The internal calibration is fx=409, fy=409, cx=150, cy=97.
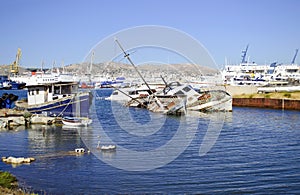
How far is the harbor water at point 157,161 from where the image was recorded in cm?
1511

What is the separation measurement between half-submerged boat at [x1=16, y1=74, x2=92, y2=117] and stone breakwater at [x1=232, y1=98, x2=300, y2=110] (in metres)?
23.9

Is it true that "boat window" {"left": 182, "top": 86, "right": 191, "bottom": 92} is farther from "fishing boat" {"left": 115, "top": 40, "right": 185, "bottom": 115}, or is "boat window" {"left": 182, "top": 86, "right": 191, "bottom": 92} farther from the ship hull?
the ship hull

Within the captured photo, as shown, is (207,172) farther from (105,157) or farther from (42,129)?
(42,129)

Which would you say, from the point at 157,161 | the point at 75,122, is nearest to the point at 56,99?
the point at 75,122

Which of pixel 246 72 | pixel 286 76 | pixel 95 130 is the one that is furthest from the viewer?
pixel 246 72

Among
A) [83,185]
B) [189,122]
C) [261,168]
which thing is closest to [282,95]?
[189,122]

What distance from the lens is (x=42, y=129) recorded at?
29.9 m

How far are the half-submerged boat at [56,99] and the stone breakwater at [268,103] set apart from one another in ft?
78.5

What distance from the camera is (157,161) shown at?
19.4 m

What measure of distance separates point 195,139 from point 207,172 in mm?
8916

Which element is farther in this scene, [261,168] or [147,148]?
[147,148]

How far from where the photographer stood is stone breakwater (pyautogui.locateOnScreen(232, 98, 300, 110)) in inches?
1820

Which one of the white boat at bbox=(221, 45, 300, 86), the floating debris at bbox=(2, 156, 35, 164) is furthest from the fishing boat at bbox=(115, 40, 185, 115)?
the white boat at bbox=(221, 45, 300, 86)

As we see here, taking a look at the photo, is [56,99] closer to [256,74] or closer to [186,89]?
[186,89]
